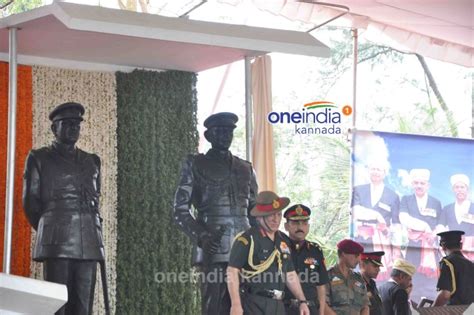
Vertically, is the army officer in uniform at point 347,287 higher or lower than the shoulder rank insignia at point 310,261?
lower

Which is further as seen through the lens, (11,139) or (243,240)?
(11,139)

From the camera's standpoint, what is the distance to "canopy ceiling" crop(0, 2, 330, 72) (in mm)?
5609

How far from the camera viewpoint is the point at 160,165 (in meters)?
7.57

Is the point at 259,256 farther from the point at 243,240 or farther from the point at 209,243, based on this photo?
the point at 209,243

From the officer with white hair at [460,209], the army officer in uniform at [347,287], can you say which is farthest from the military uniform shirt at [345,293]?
the officer with white hair at [460,209]

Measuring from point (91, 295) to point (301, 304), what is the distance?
1429 mm

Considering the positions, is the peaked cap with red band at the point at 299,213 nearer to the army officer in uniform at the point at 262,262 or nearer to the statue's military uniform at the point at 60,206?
the army officer in uniform at the point at 262,262

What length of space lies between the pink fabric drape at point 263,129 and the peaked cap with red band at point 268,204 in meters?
2.51

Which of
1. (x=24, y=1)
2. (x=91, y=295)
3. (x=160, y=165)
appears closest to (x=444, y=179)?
(x=160, y=165)

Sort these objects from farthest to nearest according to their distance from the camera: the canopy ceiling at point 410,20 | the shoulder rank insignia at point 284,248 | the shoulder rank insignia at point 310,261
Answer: the canopy ceiling at point 410,20
the shoulder rank insignia at point 310,261
the shoulder rank insignia at point 284,248

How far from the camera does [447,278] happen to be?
7.97 metres

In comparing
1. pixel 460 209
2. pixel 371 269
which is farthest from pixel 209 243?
pixel 460 209

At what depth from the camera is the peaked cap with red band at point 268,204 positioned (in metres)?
5.61

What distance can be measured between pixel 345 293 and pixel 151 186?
6.22 ft
